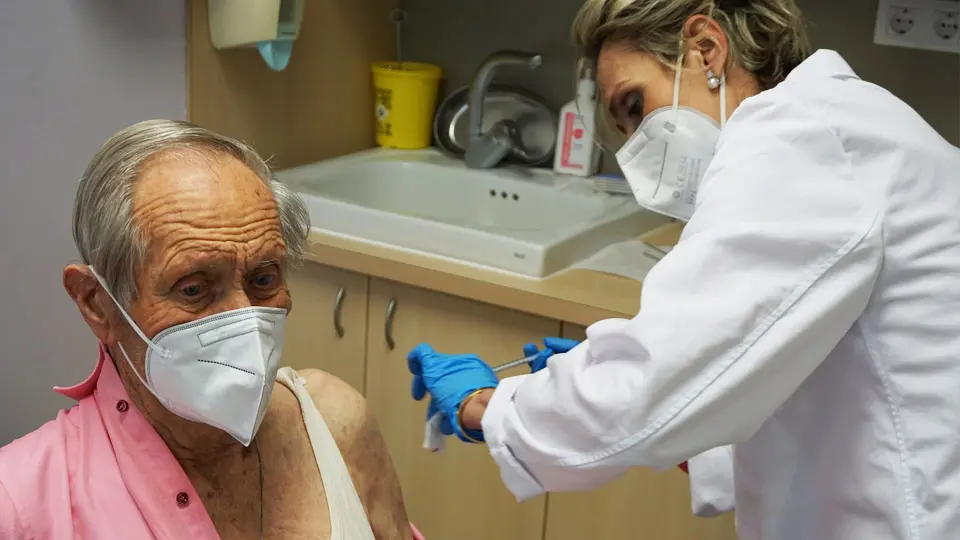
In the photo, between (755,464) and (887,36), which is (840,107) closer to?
(755,464)

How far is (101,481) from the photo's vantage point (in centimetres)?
116

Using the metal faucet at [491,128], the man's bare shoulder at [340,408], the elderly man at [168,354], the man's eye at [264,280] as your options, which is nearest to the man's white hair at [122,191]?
the elderly man at [168,354]

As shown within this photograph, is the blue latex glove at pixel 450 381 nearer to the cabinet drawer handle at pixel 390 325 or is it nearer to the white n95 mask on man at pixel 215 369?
the white n95 mask on man at pixel 215 369

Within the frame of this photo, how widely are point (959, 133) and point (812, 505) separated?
1.37 m

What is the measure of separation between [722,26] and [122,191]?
80 centimetres

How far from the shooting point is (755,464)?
126 centimetres

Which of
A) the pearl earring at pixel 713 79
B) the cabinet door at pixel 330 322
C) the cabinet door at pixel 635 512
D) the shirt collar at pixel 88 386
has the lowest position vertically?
the cabinet door at pixel 635 512

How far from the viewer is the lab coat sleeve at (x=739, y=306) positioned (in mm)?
1014

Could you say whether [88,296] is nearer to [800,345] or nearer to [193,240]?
[193,240]

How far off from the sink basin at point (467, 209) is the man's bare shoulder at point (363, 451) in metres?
0.65

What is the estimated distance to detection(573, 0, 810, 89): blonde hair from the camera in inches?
51.9

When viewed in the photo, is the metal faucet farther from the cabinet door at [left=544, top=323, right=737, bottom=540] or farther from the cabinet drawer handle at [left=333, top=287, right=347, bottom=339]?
the cabinet door at [left=544, top=323, right=737, bottom=540]

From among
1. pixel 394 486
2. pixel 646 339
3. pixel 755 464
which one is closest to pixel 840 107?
pixel 646 339

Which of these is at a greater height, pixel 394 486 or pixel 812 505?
pixel 812 505
